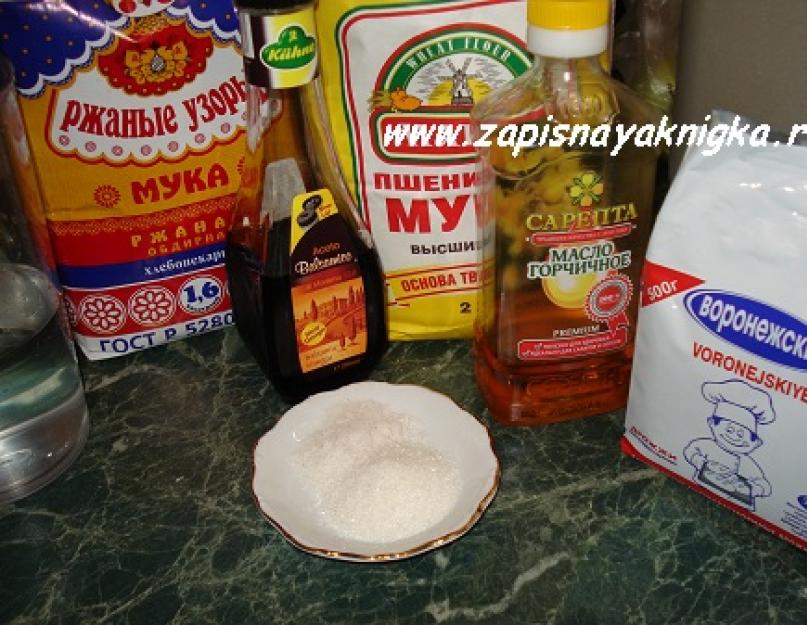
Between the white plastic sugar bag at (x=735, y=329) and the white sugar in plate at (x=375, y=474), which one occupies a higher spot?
the white plastic sugar bag at (x=735, y=329)

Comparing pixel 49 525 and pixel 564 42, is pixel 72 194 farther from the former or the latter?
pixel 564 42

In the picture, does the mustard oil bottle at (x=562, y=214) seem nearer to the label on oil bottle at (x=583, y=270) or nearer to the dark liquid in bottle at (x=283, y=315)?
the label on oil bottle at (x=583, y=270)

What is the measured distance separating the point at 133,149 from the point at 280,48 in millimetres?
201

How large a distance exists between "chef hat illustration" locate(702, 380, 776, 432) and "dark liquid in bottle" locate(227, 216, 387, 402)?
0.31 metres

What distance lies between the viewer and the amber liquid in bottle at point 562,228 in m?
0.75

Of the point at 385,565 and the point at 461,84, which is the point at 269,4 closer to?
the point at 461,84

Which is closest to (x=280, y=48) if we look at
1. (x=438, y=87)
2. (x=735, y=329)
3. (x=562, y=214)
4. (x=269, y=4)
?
(x=269, y=4)

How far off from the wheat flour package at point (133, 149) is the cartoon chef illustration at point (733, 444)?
477mm

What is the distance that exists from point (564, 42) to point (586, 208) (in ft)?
0.44

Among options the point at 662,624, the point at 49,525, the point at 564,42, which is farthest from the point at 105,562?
the point at 564,42

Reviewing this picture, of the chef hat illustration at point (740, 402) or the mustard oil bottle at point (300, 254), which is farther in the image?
the mustard oil bottle at point (300, 254)

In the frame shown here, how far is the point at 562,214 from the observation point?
749mm

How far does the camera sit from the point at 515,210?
767mm

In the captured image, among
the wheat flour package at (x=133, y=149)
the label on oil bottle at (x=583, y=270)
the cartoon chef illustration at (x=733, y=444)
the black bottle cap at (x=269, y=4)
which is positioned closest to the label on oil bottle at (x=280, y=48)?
the black bottle cap at (x=269, y=4)
